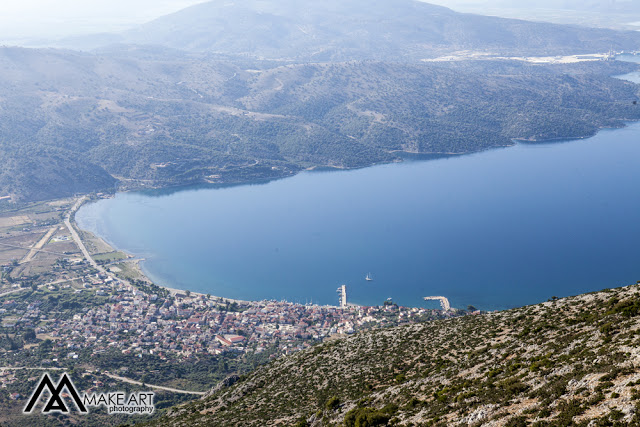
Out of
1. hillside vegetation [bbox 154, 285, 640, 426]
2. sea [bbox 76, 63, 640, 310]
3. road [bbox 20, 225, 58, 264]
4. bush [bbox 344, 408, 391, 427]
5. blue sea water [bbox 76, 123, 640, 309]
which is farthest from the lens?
road [bbox 20, 225, 58, 264]

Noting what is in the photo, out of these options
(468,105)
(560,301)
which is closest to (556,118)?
(468,105)

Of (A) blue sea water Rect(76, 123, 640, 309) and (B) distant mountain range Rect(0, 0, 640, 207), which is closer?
(A) blue sea water Rect(76, 123, 640, 309)

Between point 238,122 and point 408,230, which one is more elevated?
point 238,122

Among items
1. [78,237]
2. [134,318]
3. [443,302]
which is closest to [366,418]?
[134,318]

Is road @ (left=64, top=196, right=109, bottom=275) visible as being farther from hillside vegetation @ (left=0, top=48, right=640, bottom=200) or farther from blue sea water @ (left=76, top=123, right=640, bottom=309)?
hillside vegetation @ (left=0, top=48, right=640, bottom=200)

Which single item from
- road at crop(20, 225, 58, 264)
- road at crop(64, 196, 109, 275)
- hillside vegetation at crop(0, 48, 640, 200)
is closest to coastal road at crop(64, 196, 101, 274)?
road at crop(64, 196, 109, 275)

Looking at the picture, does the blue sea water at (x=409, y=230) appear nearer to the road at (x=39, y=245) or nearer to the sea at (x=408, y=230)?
the sea at (x=408, y=230)

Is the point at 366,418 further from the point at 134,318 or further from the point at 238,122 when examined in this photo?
the point at 238,122
